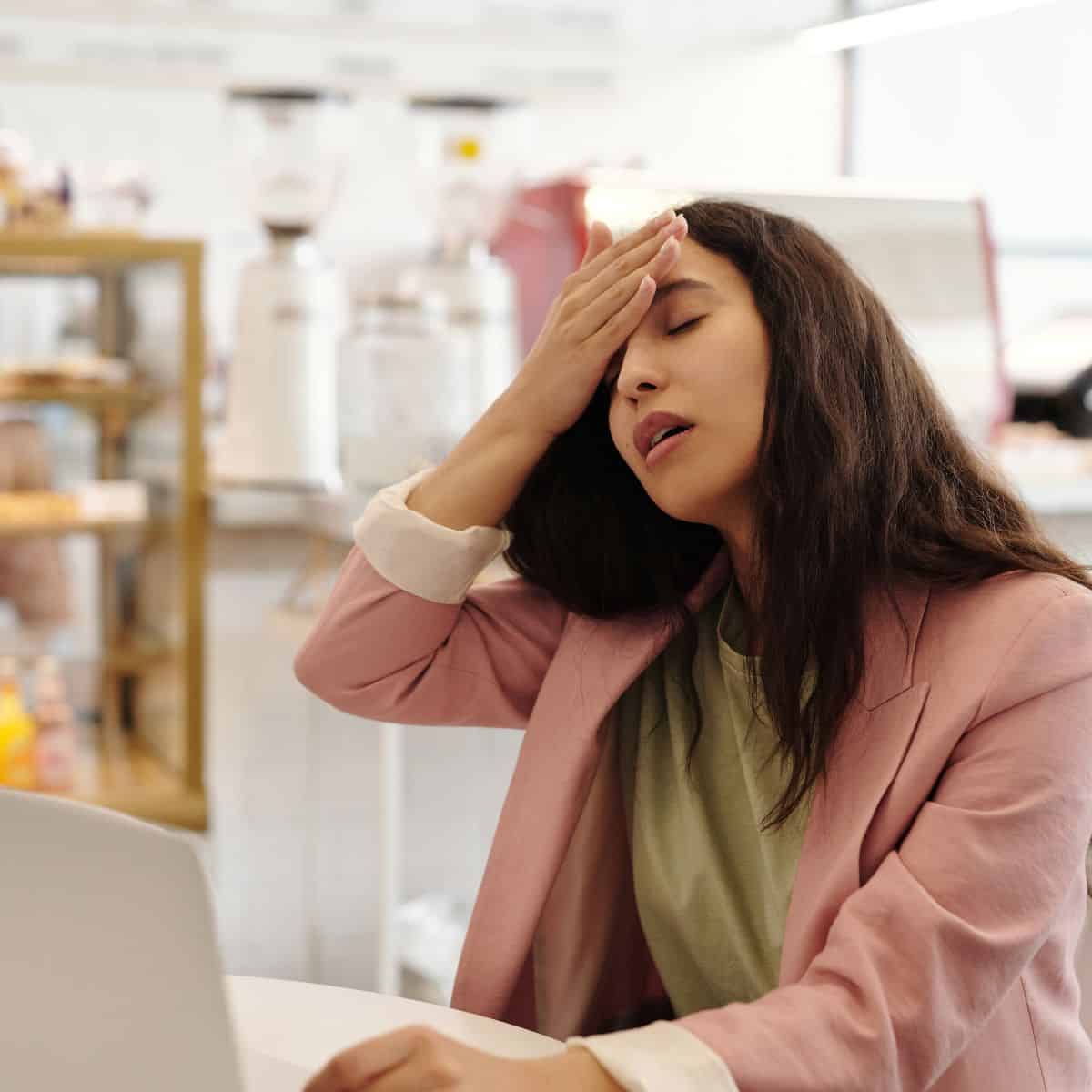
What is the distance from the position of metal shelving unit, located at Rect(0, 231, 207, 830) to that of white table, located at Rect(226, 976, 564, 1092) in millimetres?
1536

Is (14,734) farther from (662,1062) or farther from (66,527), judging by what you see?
(662,1062)

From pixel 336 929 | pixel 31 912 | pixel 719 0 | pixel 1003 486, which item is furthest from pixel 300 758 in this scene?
pixel 719 0

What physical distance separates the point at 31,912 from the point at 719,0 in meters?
4.62

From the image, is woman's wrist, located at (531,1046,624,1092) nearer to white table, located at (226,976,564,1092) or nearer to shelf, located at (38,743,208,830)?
white table, located at (226,976,564,1092)

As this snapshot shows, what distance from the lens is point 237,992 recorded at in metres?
1.00

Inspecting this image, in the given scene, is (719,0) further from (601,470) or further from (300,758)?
(601,470)

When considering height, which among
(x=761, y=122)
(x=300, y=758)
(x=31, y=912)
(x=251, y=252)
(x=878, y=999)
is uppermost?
(x=761, y=122)

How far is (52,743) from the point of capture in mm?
2605

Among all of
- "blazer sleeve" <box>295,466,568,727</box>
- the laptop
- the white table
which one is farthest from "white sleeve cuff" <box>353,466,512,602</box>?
the laptop

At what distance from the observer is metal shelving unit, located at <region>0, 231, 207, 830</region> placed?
8.14ft

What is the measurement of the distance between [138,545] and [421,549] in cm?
167

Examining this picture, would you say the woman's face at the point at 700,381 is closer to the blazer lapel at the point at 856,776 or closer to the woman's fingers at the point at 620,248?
the woman's fingers at the point at 620,248

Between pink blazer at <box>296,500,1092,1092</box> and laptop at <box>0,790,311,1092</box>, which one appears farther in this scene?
pink blazer at <box>296,500,1092,1092</box>

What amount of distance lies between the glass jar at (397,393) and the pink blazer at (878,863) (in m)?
1.08
